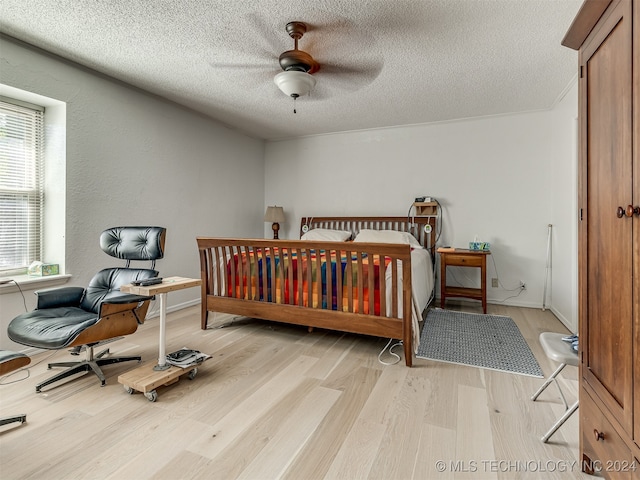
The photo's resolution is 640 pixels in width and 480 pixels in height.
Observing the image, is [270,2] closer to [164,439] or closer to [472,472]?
[164,439]

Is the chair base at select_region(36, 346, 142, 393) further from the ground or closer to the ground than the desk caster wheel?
further from the ground

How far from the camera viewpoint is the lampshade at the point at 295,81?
7.47ft

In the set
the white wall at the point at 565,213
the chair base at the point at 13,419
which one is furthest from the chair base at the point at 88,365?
the white wall at the point at 565,213

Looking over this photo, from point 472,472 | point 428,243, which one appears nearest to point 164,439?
point 472,472

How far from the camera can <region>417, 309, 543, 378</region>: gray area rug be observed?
7.37 feet

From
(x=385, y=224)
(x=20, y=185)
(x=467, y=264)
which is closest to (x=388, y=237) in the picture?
(x=385, y=224)

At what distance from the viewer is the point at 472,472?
4.16ft

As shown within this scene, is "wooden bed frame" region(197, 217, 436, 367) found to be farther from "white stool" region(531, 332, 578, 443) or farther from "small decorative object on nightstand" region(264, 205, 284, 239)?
"small decorative object on nightstand" region(264, 205, 284, 239)

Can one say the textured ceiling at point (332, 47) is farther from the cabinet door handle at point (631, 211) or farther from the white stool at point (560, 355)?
the white stool at point (560, 355)

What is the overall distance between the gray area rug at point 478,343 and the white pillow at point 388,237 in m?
0.94

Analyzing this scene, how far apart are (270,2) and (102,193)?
2.22 metres

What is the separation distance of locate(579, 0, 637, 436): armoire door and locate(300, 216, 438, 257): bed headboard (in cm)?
289

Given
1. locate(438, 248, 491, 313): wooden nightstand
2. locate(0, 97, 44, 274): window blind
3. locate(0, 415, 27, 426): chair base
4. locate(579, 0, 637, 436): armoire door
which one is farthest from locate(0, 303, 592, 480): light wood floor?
locate(438, 248, 491, 313): wooden nightstand

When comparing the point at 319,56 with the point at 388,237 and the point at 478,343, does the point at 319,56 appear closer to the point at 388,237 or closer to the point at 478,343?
the point at 388,237
